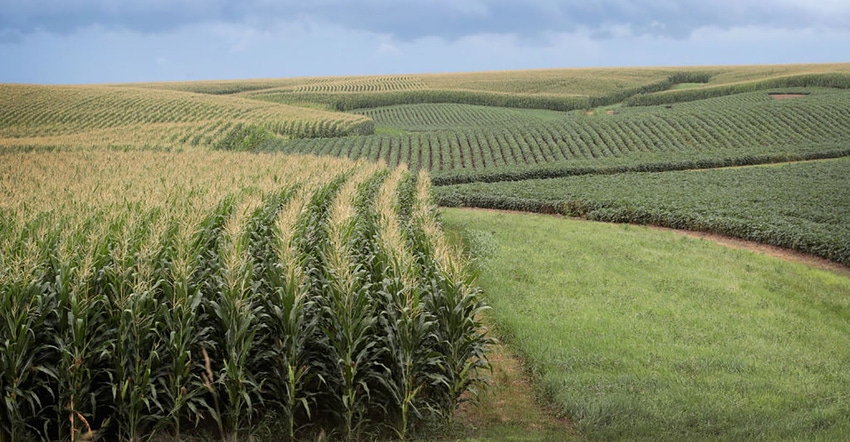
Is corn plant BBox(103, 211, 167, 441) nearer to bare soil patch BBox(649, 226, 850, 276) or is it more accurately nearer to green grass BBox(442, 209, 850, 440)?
green grass BBox(442, 209, 850, 440)

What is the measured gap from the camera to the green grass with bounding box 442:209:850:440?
8.34 m

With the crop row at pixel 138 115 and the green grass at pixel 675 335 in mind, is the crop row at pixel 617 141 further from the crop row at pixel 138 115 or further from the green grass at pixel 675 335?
the green grass at pixel 675 335

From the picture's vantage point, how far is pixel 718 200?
26688 mm

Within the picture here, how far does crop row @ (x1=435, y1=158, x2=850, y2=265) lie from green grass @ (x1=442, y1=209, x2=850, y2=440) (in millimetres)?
3007

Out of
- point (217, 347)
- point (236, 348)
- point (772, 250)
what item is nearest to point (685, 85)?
point (772, 250)

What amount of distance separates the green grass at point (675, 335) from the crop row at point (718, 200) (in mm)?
3007

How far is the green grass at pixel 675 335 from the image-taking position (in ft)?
27.4

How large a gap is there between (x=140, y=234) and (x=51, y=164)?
56.7 feet

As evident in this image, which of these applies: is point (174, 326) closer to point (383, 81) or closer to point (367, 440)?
point (367, 440)

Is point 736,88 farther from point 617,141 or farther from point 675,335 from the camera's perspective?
point 675,335

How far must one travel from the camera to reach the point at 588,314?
41.5 feet

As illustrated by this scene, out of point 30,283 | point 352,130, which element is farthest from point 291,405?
point 352,130

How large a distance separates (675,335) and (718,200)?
1702cm

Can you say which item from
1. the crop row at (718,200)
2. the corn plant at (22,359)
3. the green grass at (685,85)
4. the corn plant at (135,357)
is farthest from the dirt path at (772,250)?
the green grass at (685,85)
